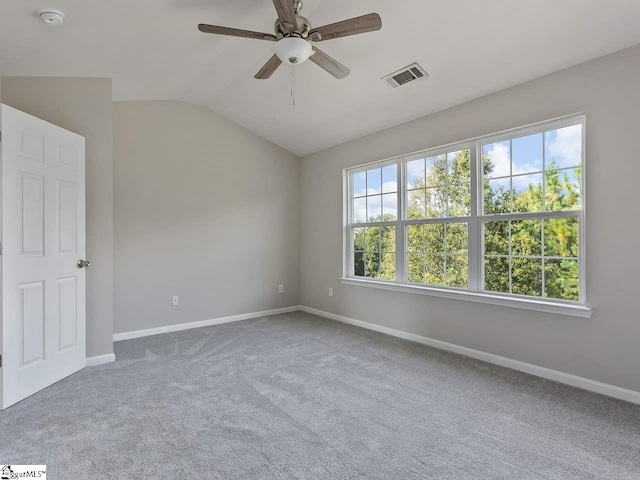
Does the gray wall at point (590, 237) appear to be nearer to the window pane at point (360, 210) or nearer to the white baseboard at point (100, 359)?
the window pane at point (360, 210)

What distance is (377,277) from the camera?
4.56 m

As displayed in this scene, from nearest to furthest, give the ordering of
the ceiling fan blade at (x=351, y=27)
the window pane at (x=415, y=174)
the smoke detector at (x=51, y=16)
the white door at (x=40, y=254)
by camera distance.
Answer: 1. the ceiling fan blade at (x=351, y=27)
2. the smoke detector at (x=51, y=16)
3. the white door at (x=40, y=254)
4. the window pane at (x=415, y=174)

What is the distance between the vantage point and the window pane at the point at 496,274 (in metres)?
3.29

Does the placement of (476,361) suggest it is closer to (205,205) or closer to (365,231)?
(365,231)

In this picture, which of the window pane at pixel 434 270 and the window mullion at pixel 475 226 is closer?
the window mullion at pixel 475 226

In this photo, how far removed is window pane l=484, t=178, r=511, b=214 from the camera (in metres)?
3.28

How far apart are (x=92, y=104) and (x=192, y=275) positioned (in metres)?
2.24

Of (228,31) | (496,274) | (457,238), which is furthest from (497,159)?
(228,31)

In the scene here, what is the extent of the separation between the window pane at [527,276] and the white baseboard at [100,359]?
381cm

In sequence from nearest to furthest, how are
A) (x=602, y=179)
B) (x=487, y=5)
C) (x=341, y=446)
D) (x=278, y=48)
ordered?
(x=341, y=446) → (x=278, y=48) → (x=487, y=5) → (x=602, y=179)

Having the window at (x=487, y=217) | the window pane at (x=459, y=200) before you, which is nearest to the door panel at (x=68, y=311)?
the window at (x=487, y=217)

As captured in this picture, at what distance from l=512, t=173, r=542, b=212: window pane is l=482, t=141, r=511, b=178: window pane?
0.48 feet

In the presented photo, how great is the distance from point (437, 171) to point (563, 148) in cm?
118

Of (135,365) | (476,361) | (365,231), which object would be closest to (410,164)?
(365,231)
